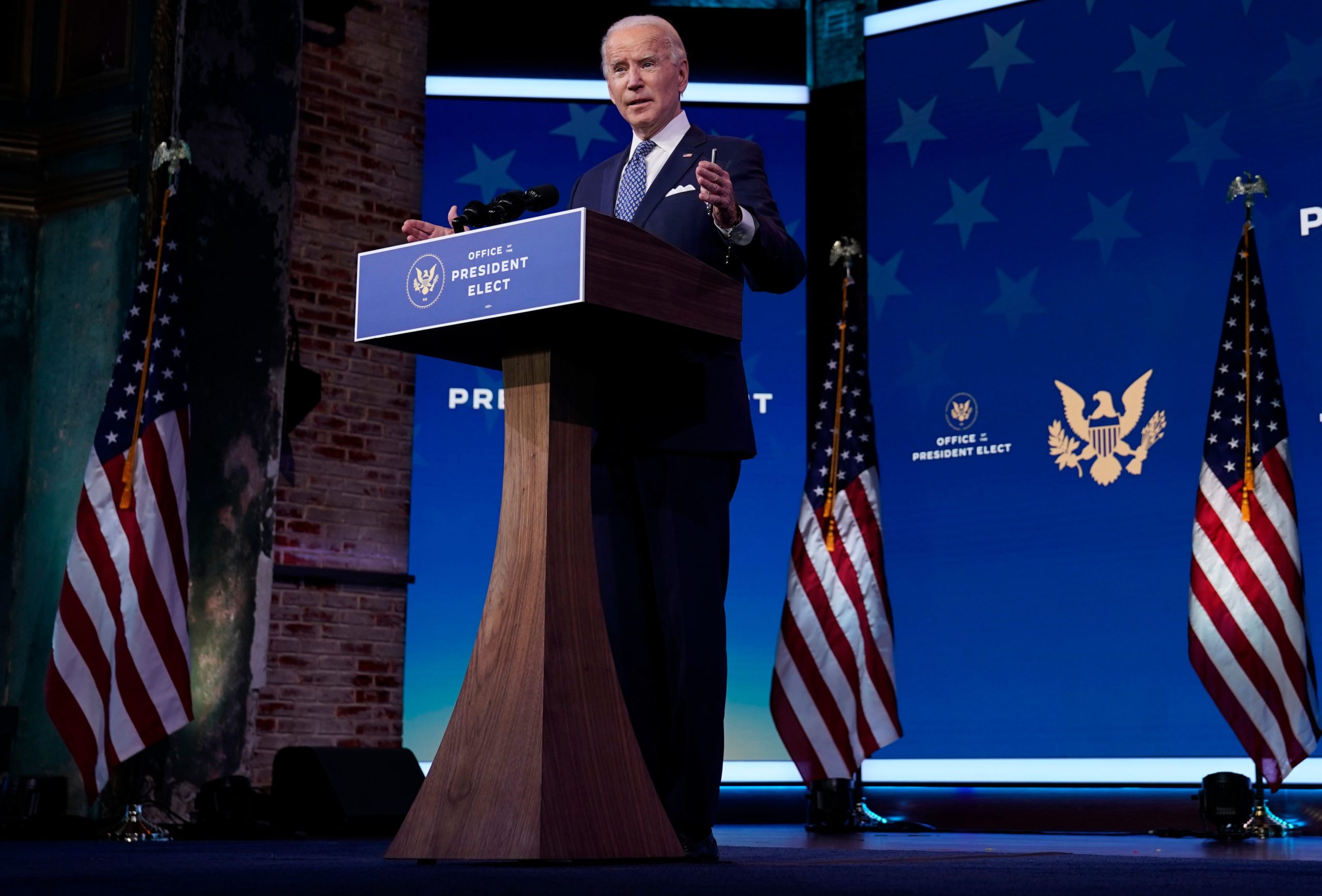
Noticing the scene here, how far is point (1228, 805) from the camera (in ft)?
14.9

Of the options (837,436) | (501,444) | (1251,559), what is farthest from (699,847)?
(501,444)

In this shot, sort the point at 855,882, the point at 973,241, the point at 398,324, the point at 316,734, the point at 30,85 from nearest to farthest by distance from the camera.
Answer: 1. the point at 855,882
2. the point at 398,324
3. the point at 30,85
4. the point at 316,734
5. the point at 973,241

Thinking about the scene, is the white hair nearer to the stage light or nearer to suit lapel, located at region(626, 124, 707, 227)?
suit lapel, located at region(626, 124, 707, 227)

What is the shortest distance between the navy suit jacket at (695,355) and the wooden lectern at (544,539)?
12cm

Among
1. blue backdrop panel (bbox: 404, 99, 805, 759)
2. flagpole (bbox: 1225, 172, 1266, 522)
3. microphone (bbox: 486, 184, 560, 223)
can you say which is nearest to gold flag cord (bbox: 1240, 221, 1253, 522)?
flagpole (bbox: 1225, 172, 1266, 522)

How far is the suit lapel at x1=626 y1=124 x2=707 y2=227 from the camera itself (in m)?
2.57

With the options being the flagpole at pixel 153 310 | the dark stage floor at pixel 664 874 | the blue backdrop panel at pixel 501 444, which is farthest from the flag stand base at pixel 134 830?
the blue backdrop panel at pixel 501 444

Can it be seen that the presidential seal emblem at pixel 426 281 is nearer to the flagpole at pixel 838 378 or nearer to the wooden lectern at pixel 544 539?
the wooden lectern at pixel 544 539

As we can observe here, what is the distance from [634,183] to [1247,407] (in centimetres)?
313

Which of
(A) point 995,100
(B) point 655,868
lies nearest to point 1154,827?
(A) point 995,100

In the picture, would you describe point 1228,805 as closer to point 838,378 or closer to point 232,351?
point 838,378

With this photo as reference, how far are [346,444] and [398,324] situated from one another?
3819mm

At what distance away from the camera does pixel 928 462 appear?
6.15m

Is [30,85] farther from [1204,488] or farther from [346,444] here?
[1204,488]
